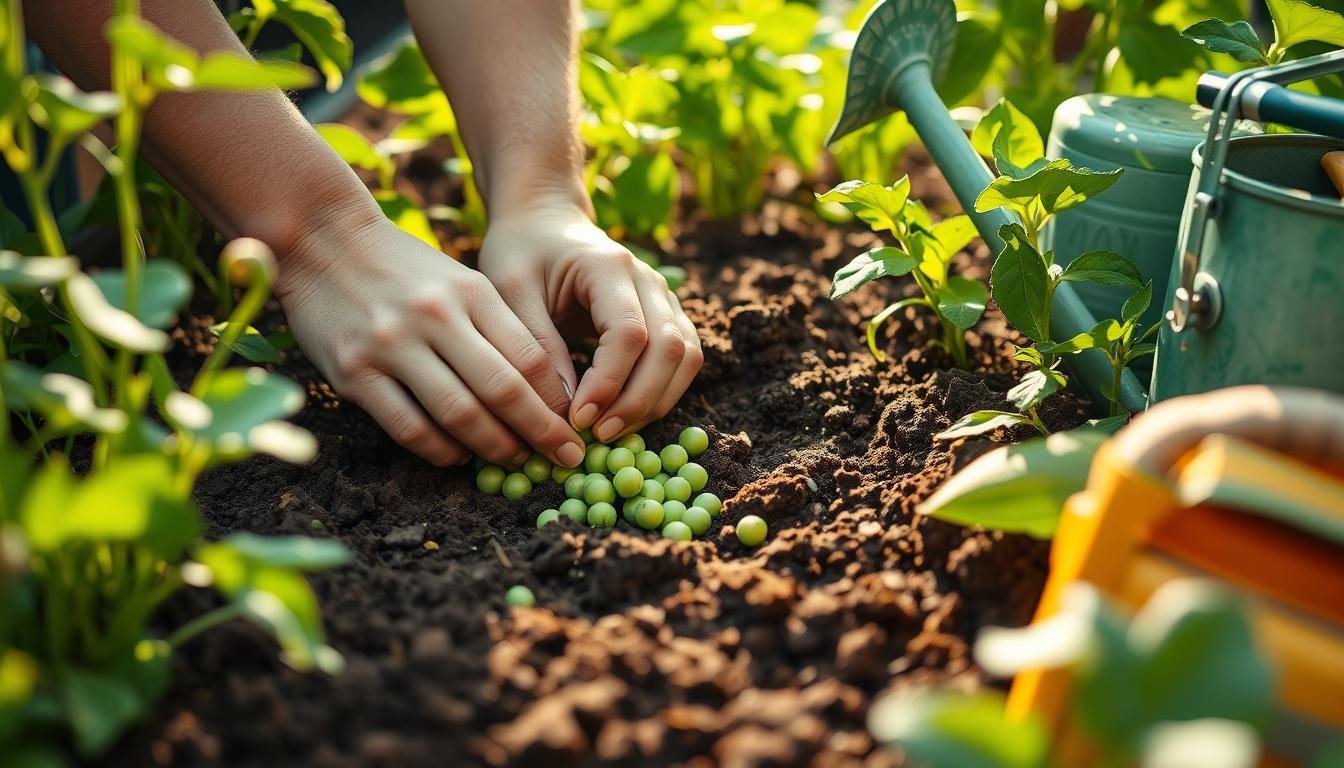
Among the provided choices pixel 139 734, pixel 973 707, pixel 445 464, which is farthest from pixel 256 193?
pixel 973 707

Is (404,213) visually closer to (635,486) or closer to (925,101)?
(635,486)

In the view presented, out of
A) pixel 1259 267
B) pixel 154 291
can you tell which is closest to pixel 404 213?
Answer: pixel 154 291

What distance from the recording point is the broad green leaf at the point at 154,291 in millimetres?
708

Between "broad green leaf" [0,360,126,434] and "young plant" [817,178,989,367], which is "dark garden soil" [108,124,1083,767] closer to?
"young plant" [817,178,989,367]

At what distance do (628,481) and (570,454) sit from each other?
67 mm

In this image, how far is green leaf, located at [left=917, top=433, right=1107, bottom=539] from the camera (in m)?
0.84

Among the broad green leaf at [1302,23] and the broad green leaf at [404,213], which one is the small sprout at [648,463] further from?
the broad green leaf at [1302,23]

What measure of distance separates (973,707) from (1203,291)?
0.51 m

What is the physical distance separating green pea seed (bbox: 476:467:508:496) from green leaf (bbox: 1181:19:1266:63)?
2.86ft

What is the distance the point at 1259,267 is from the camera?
0.89m

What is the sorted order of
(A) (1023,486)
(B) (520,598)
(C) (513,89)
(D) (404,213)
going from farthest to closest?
1. (D) (404,213)
2. (C) (513,89)
3. (B) (520,598)
4. (A) (1023,486)

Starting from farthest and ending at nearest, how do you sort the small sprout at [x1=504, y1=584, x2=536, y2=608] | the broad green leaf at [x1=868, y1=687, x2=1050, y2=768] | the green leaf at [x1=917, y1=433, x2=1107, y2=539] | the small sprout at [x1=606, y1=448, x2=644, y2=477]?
the small sprout at [x1=606, y1=448, x2=644, y2=477]
the small sprout at [x1=504, y1=584, x2=536, y2=608]
the green leaf at [x1=917, y1=433, x2=1107, y2=539]
the broad green leaf at [x1=868, y1=687, x2=1050, y2=768]

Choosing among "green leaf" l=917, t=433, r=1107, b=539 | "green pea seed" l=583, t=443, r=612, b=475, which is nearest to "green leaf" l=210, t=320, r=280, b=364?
"green pea seed" l=583, t=443, r=612, b=475

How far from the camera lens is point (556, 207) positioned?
135cm
